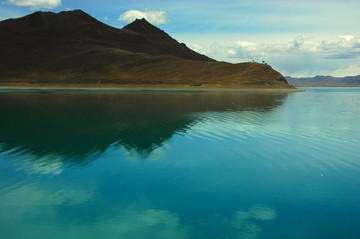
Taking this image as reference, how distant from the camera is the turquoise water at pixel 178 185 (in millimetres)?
6949

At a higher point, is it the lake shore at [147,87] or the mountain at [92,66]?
the mountain at [92,66]

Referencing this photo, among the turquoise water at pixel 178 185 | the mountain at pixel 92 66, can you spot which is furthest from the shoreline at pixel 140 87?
the turquoise water at pixel 178 185

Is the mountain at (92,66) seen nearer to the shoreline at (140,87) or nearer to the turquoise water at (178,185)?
the shoreline at (140,87)

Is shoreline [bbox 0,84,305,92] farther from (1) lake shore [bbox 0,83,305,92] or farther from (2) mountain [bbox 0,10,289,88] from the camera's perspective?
(2) mountain [bbox 0,10,289,88]

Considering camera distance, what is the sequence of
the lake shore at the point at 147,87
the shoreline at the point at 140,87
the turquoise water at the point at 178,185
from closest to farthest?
the turquoise water at the point at 178,185 < the shoreline at the point at 140,87 < the lake shore at the point at 147,87

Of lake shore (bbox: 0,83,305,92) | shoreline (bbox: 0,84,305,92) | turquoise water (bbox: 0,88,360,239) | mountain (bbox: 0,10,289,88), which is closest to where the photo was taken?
turquoise water (bbox: 0,88,360,239)

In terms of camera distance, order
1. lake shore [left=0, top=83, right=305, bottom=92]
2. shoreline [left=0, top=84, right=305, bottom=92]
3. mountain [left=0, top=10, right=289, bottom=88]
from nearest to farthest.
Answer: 1. shoreline [left=0, top=84, right=305, bottom=92]
2. lake shore [left=0, top=83, right=305, bottom=92]
3. mountain [left=0, top=10, right=289, bottom=88]

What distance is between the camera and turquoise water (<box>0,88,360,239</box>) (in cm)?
695

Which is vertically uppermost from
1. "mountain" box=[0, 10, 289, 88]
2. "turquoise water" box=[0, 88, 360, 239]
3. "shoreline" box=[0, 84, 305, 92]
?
"mountain" box=[0, 10, 289, 88]

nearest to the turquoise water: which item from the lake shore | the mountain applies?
the lake shore

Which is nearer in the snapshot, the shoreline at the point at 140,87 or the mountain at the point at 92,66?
the shoreline at the point at 140,87

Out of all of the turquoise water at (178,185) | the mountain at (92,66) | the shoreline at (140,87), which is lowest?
the shoreline at (140,87)

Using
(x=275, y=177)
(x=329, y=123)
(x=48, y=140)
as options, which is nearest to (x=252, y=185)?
(x=275, y=177)

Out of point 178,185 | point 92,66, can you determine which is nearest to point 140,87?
point 92,66
